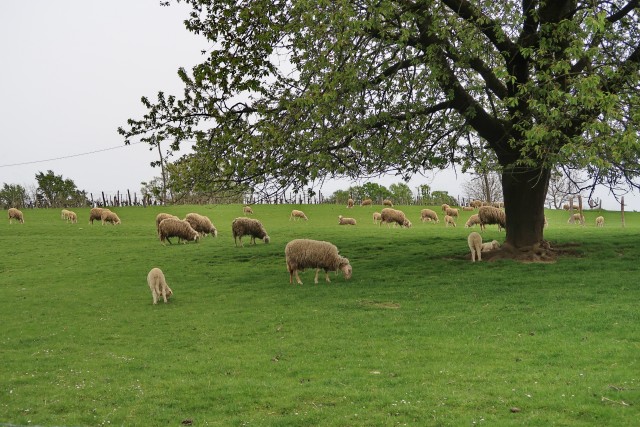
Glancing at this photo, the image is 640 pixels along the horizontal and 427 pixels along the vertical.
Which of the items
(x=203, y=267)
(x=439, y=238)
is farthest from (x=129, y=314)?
(x=439, y=238)

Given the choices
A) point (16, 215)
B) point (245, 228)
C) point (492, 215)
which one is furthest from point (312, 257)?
point (16, 215)

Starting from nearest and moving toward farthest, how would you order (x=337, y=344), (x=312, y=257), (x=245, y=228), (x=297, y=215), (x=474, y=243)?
(x=337, y=344)
(x=312, y=257)
(x=474, y=243)
(x=245, y=228)
(x=297, y=215)

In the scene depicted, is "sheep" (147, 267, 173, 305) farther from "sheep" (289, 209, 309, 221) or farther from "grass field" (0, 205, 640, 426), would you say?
"sheep" (289, 209, 309, 221)

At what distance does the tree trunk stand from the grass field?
1559 millimetres

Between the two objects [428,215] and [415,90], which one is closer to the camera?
[415,90]

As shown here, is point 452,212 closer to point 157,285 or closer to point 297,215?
point 297,215

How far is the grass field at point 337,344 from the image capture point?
8.16 metres

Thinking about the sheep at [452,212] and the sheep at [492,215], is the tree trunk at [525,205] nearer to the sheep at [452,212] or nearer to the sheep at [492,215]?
the sheep at [492,215]

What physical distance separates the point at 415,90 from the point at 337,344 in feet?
32.1

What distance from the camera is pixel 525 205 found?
2014cm

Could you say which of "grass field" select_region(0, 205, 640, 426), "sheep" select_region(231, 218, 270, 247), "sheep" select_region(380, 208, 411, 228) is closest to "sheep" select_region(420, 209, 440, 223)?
"sheep" select_region(380, 208, 411, 228)

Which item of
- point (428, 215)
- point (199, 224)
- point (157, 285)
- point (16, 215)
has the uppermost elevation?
point (16, 215)

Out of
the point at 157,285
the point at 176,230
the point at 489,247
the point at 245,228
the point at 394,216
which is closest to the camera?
the point at 157,285

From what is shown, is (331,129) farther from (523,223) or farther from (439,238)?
(439,238)
